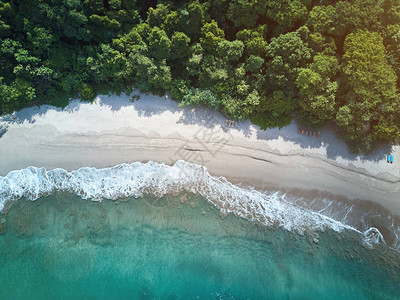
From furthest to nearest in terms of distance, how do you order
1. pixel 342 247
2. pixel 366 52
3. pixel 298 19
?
pixel 342 247 < pixel 298 19 < pixel 366 52

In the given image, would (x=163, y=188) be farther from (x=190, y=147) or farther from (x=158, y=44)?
(x=158, y=44)

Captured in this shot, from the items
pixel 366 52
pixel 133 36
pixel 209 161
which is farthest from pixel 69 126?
pixel 366 52

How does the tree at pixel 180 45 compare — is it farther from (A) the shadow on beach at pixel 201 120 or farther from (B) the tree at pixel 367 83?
(B) the tree at pixel 367 83

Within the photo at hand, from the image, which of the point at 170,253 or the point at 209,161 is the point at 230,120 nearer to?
the point at 209,161

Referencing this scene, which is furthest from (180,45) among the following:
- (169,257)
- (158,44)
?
(169,257)

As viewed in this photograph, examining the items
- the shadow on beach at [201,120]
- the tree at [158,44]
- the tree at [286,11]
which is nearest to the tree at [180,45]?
the tree at [158,44]

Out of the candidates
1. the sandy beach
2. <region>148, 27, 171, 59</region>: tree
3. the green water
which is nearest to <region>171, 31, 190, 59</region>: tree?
<region>148, 27, 171, 59</region>: tree
